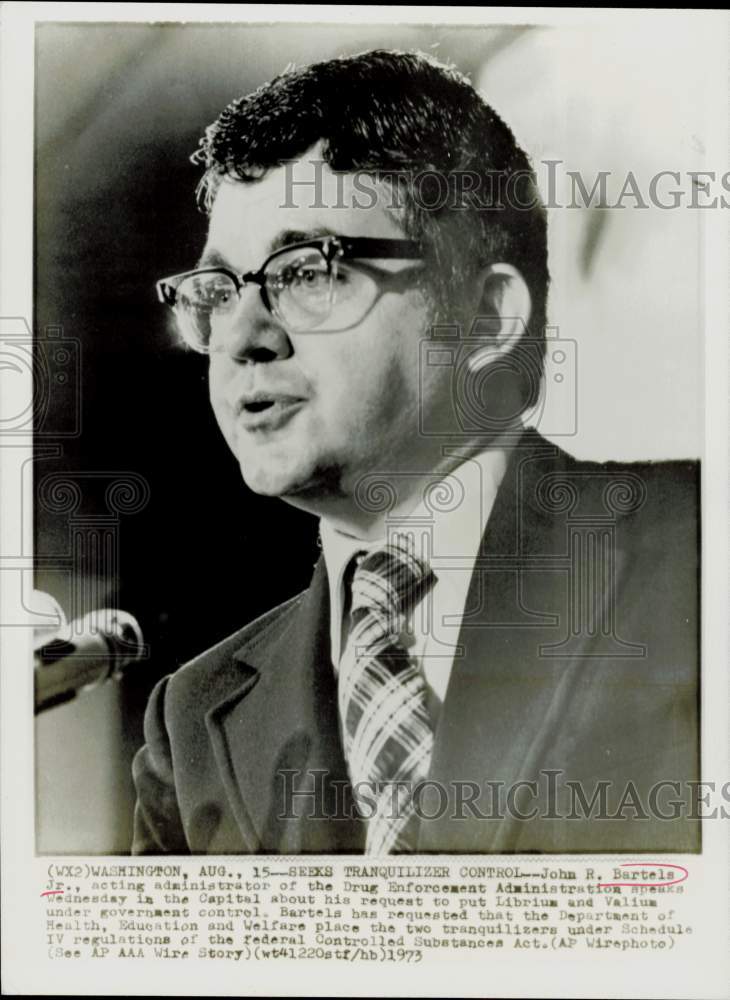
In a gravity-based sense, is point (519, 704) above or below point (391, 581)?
below

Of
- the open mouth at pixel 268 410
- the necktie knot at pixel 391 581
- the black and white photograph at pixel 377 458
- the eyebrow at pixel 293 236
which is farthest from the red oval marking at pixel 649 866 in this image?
the eyebrow at pixel 293 236

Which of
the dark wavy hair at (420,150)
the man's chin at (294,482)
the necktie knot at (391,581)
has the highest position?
the dark wavy hair at (420,150)

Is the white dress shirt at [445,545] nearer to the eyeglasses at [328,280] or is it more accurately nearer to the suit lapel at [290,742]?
the suit lapel at [290,742]

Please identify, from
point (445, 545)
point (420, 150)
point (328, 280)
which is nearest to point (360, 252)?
point (328, 280)

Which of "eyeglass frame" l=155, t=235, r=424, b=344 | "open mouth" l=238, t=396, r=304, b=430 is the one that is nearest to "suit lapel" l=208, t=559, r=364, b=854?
"open mouth" l=238, t=396, r=304, b=430

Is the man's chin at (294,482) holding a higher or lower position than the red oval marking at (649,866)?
higher

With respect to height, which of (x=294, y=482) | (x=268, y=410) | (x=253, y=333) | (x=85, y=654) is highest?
(x=253, y=333)

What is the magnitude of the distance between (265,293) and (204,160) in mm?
275

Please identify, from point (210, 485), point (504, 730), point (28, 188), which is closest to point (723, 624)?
point (504, 730)

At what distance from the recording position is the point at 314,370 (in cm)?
128

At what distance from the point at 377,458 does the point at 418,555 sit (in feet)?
0.61

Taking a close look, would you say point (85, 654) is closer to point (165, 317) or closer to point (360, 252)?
point (165, 317)

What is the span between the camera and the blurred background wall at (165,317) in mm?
1327

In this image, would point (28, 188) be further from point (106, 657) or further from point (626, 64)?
point (626, 64)
